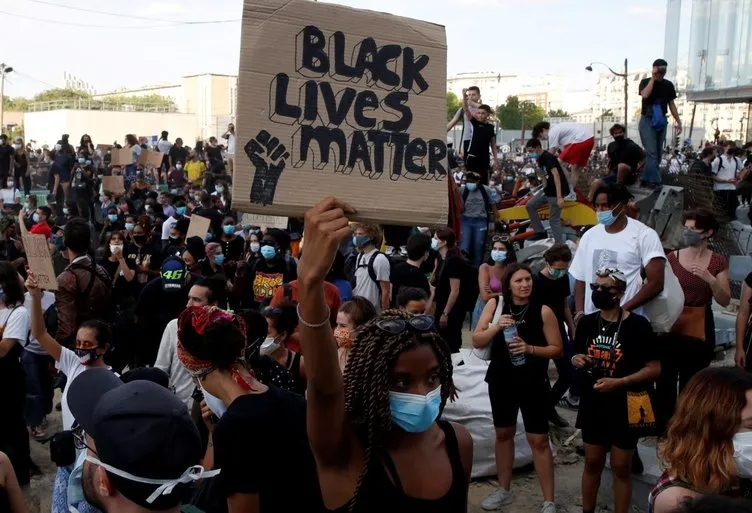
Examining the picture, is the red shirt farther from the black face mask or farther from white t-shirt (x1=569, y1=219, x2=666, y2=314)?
the black face mask

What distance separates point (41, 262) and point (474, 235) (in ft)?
20.9

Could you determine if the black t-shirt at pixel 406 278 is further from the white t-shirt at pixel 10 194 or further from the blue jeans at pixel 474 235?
the white t-shirt at pixel 10 194

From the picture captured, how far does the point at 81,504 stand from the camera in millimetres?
2479

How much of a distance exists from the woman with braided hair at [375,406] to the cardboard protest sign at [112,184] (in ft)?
52.2

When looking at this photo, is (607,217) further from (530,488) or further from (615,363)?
(530,488)

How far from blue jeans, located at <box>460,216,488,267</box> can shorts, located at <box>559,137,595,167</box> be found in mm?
1999

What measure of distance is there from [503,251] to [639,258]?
2.26m

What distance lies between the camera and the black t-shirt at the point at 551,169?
11055mm

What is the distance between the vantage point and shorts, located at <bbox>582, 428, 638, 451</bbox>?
5.00 m

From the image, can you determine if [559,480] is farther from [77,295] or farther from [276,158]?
[276,158]

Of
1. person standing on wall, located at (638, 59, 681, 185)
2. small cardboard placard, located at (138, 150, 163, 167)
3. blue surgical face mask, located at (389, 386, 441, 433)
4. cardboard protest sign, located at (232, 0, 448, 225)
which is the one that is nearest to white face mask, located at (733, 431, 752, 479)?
blue surgical face mask, located at (389, 386, 441, 433)

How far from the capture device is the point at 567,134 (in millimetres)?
12141

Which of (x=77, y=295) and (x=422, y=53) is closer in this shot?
(x=422, y=53)

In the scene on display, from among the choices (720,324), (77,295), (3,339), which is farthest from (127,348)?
(720,324)
